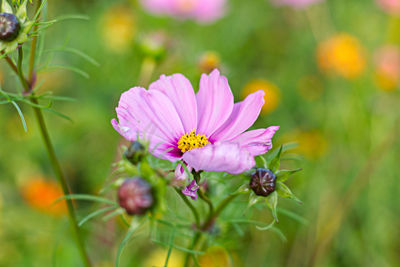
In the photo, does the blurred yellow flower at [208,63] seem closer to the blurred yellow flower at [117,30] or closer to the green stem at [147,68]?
the green stem at [147,68]

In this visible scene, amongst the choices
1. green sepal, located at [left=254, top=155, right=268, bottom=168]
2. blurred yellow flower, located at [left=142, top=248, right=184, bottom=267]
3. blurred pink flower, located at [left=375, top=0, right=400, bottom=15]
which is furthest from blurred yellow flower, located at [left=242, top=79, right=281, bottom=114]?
green sepal, located at [left=254, top=155, right=268, bottom=168]

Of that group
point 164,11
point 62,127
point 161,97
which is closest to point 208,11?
point 164,11

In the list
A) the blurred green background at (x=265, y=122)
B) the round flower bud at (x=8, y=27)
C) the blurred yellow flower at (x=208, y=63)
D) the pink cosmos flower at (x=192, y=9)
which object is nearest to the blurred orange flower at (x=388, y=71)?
the blurred green background at (x=265, y=122)

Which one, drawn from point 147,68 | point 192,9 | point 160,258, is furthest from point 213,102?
point 192,9

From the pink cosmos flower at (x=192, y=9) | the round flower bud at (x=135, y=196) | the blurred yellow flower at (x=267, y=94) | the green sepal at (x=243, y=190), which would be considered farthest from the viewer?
the pink cosmos flower at (x=192, y=9)

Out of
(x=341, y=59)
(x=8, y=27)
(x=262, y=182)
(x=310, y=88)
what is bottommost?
(x=310, y=88)

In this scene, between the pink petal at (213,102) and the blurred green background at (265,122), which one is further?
the blurred green background at (265,122)

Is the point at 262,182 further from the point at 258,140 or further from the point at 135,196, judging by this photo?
the point at 135,196
